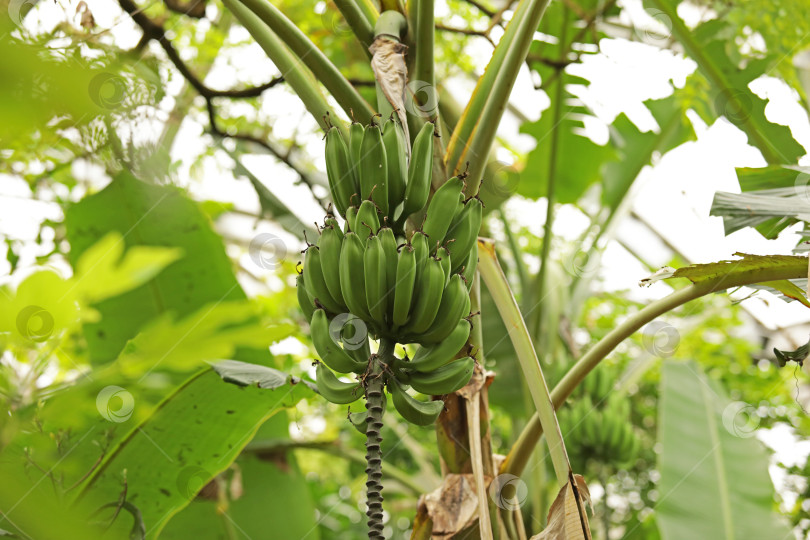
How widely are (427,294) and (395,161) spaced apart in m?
0.15

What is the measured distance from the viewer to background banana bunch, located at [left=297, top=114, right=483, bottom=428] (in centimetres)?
62

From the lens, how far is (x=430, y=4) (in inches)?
32.3

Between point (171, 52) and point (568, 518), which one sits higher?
point (171, 52)

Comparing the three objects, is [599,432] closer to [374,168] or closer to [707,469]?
[707,469]

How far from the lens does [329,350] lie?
0.63 meters

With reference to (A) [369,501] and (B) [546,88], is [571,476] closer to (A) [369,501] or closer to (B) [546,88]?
(A) [369,501]

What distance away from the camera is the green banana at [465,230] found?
694mm

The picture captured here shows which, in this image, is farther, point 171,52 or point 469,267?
point 171,52

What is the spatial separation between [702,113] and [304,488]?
3.89 feet

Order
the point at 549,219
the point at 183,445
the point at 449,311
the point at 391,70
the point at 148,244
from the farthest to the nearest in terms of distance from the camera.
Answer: the point at 549,219
the point at 148,244
the point at 183,445
the point at 391,70
the point at 449,311

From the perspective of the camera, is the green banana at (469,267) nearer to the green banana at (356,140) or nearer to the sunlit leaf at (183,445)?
the green banana at (356,140)

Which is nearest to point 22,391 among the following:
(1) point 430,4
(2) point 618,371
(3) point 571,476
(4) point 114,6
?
(3) point 571,476

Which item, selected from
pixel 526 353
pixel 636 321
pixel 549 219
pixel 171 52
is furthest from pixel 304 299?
pixel 171 52

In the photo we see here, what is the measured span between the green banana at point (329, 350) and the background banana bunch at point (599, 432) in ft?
3.76
